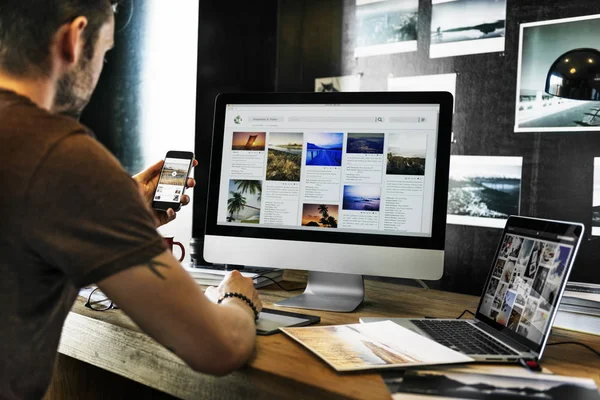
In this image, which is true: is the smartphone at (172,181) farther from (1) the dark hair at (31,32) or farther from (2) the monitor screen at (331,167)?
(1) the dark hair at (31,32)

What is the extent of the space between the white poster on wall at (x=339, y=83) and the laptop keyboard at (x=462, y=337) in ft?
2.92

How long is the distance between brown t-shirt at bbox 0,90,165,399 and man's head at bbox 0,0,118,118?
89 millimetres

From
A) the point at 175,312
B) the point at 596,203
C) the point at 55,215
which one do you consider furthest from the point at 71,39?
the point at 596,203

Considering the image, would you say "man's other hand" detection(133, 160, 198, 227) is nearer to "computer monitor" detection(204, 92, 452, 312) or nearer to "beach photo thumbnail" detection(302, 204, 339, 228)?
"computer monitor" detection(204, 92, 452, 312)

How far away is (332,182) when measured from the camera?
1.40 meters

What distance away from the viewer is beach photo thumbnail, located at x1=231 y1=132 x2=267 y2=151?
147 centimetres

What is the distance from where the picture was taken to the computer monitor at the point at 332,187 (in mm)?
1341

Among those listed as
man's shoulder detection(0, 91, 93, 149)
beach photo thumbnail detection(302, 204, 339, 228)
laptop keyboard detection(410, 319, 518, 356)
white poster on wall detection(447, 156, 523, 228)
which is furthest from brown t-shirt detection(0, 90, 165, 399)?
white poster on wall detection(447, 156, 523, 228)

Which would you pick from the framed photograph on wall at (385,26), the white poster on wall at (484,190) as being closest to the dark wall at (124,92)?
the framed photograph on wall at (385,26)

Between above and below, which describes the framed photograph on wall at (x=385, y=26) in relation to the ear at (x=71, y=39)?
above

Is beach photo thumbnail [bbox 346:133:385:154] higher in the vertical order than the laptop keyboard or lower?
higher

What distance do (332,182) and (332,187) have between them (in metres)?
0.01

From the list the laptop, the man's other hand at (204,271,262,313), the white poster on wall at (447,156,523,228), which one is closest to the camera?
the laptop

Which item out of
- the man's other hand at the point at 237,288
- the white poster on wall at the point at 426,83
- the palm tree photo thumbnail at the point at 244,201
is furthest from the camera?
the white poster on wall at the point at 426,83
